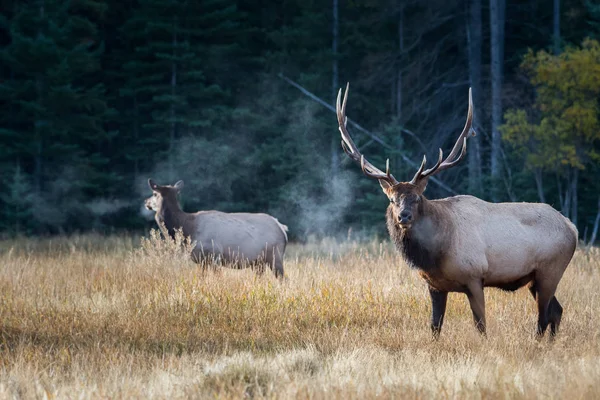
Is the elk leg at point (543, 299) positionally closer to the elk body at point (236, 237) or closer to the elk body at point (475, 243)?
the elk body at point (475, 243)

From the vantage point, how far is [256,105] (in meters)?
25.8

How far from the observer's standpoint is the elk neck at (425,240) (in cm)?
708

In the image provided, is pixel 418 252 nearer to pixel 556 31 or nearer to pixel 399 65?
pixel 556 31

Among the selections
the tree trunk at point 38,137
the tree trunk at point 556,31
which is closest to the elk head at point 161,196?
the tree trunk at point 38,137

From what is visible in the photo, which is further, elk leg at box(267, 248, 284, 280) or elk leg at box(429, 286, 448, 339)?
elk leg at box(267, 248, 284, 280)

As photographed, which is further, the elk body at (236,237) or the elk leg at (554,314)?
the elk body at (236,237)

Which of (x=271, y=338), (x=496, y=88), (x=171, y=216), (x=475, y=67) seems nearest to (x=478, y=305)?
(x=271, y=338)

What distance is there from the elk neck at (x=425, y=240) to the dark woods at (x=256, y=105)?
43.3 ft

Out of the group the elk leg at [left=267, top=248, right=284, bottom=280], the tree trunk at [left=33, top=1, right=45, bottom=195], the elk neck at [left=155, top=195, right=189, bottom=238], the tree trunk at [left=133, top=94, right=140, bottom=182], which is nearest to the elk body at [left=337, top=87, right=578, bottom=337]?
the elk leg at [left=267, top=248, right=284, bottom=280]

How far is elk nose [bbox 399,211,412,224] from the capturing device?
6.80m

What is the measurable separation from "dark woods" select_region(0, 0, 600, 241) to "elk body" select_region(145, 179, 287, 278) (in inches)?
364

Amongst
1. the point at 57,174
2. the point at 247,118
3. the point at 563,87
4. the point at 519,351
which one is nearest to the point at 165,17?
the point at 247,118

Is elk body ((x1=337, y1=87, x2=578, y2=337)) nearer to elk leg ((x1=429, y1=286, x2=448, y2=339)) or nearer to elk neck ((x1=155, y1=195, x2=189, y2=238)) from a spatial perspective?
elk leg ((x1=429, y1=286, x2=448, y2=339))

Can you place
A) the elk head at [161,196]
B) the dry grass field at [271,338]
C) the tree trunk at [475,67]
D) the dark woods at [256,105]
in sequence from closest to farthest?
the dry grass field at [271,338] < the elk head at [161,196] < the tree trunk at [475,67] < the dark woods at [256,105]
